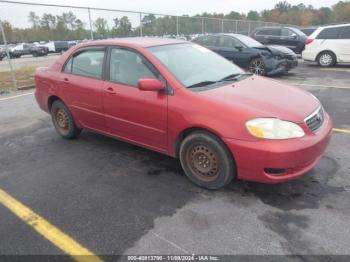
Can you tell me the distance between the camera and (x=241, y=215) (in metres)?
Result: 3.17

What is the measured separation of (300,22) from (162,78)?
68.4m

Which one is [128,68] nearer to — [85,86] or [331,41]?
[85,86]

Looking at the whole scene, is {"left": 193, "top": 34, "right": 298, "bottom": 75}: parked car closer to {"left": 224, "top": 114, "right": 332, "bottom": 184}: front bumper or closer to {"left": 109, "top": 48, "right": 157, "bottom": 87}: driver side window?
{"left": 109, "top": 48, "right": 157, "bottom": 87}: driver side window

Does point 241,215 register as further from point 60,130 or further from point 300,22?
point 300,22

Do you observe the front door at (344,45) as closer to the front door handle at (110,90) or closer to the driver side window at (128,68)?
the driver side window at (128,68)

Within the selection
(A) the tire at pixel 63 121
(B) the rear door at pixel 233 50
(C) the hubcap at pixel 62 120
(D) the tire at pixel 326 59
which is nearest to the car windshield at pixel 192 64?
(A) the tire at pixel 63 121

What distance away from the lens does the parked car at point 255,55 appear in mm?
10781

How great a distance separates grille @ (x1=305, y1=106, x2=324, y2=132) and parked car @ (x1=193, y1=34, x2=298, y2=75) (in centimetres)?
735

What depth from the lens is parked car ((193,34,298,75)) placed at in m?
10.8

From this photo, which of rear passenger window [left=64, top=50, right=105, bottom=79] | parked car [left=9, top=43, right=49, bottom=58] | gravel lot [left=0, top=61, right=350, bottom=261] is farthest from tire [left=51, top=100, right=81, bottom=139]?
parked car [left=9, top=43, right=49, bottom=58]

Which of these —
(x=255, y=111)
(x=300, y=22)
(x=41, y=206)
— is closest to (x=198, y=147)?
(x=255, y=111)

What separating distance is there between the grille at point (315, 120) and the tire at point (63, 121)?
3507mm

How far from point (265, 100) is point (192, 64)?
114cm

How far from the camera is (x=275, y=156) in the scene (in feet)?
10.2
